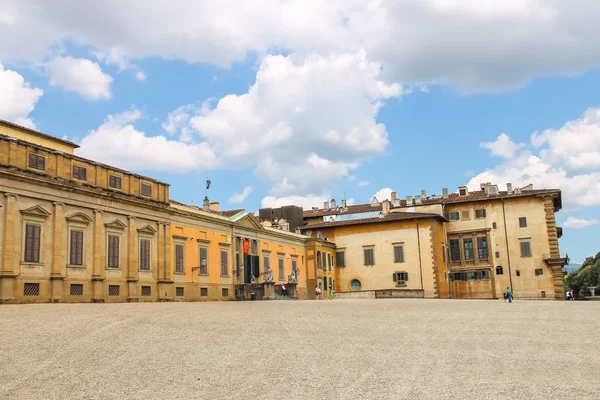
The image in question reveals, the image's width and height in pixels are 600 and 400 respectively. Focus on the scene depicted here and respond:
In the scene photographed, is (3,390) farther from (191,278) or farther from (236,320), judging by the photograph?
(191,278)

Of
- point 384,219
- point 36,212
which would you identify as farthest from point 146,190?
point 384,219

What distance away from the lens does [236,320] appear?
62.5 feet

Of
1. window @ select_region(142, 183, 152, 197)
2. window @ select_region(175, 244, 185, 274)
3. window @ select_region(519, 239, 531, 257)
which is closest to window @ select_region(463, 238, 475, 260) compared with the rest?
window @ select_region(519, 239, 531, 257)

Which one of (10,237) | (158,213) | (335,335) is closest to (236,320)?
(335,335)

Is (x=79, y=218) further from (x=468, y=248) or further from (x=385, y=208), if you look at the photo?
(x=468, y=248)

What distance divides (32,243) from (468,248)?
4627cm

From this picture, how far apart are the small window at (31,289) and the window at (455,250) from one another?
45.5 meters

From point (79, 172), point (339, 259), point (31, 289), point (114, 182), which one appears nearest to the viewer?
point (31, 289)

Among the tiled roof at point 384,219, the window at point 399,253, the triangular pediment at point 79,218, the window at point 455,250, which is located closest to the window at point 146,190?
the triangular pediment at point 79,218

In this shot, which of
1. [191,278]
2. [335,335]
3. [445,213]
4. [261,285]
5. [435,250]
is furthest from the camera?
[445,213]

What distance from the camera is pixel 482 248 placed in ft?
199

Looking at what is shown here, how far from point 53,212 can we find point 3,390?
2105 cm

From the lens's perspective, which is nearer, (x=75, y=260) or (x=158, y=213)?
(x=75, y=260)

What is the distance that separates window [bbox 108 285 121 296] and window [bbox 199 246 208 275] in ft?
27.0
